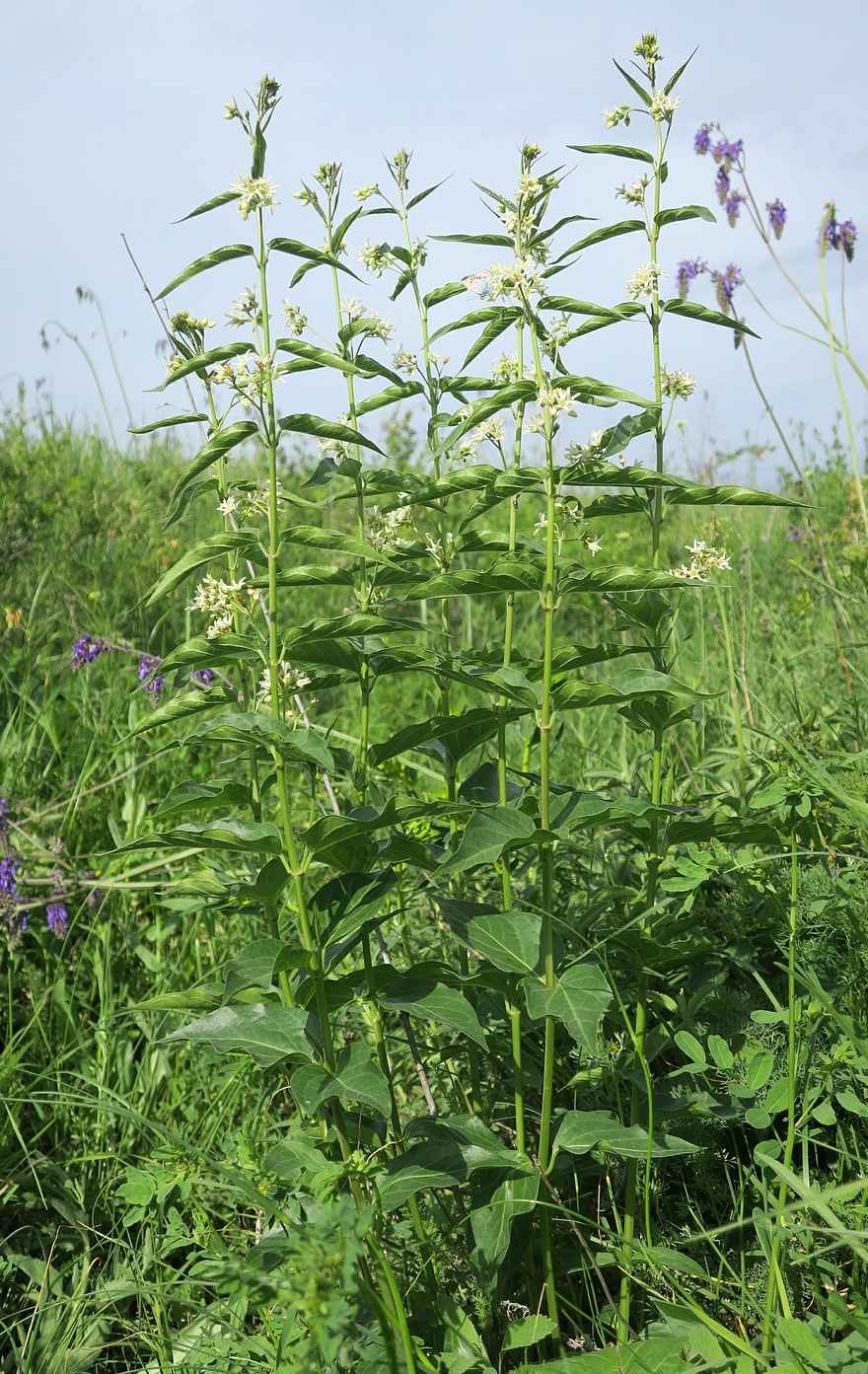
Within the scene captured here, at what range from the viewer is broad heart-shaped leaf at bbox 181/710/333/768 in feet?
5.07

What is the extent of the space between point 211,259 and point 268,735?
787 millimetres

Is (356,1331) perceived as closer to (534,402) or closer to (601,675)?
(534,402)

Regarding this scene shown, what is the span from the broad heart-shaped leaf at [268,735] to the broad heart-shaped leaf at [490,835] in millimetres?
243

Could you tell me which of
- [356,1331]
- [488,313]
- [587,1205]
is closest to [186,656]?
[488,313]

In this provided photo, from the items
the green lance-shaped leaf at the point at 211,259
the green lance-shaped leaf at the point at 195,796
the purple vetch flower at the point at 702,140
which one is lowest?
the green lance-shaped leaf at the point at 195,796

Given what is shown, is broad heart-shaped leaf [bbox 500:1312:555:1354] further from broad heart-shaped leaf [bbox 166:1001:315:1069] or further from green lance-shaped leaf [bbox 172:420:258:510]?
green lance-shaped leaf [bbox 172:420:258:510]

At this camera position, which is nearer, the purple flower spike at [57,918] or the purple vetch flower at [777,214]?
the purple flower spike at [57,918]

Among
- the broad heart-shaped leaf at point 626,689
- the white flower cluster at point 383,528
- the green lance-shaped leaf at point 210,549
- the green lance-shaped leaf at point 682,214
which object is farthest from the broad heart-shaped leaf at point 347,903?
the green lance-shaped leaf at point 682,214

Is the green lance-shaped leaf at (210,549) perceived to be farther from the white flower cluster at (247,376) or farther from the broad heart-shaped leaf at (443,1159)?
the broad heart-shaped leaf at (443,1159)

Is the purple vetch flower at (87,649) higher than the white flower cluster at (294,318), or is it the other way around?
the white flower cluster at (294,318)

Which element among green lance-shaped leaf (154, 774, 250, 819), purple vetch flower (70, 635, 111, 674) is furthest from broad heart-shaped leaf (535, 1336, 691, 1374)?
purple vetch flower (70, 635, 111, 674)

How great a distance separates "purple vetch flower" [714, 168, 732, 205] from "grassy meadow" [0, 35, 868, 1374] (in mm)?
2194

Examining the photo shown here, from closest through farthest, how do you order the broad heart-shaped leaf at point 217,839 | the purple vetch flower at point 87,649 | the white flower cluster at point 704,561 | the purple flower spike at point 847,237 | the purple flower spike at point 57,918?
the broad heart-shaped leaf at point 217,839
the white flower cluster at point 704,561
the purple flower spike at point 57,918
the purple vetch flower at point 87,649
the purple flower spike at point 847,237

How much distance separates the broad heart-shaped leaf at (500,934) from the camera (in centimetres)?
167
